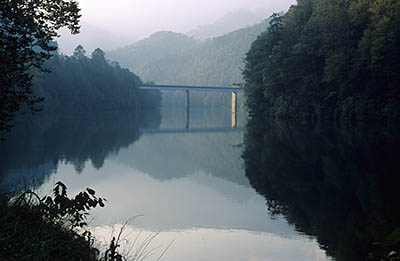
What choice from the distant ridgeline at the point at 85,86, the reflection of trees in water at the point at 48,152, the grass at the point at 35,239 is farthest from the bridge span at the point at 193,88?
the grass at the point at 35,239

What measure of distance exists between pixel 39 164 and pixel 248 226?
43.1ft

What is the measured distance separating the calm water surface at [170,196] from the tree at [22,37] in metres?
2.75

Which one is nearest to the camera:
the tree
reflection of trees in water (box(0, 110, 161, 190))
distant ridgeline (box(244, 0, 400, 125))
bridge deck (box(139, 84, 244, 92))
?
the tree

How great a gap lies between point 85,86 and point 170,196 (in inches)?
3502

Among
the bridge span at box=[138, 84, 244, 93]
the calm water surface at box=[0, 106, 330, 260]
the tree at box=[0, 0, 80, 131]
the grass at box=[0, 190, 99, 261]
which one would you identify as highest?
the bridge span at box=[138, 84, 244, 93]

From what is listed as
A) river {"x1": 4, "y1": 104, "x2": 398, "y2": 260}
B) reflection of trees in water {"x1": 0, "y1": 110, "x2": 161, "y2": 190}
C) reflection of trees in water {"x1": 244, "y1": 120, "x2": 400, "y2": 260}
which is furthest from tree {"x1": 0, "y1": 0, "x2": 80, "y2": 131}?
reflection of trees in water {"x1": 244, "y1": 120, "x2": 400, "y2": 260}

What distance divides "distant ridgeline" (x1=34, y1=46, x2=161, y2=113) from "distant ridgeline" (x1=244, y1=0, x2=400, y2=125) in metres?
39.6

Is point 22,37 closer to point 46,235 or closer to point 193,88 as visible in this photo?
point 46,235

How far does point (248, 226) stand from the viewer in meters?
13.0

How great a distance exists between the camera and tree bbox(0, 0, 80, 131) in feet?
33.8

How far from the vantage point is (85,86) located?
102062 millimetres

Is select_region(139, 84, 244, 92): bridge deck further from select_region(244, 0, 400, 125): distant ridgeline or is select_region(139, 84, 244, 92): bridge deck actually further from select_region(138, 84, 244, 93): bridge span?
select_region(244, 0, 400, 125): distant ridgeline

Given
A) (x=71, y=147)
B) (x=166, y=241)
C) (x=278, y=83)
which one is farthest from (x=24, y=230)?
(x=278, y=83)

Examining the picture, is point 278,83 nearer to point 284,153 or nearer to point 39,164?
point 284,153
